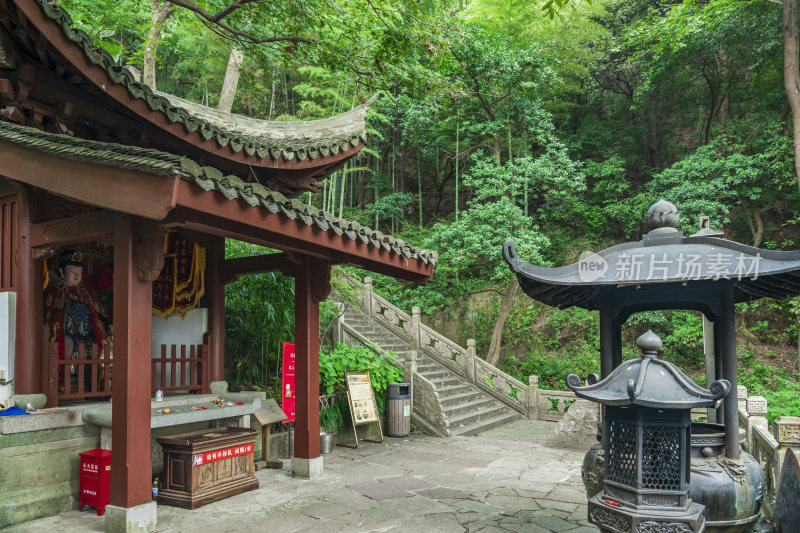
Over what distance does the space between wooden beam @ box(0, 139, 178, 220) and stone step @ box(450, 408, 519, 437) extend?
303 inches

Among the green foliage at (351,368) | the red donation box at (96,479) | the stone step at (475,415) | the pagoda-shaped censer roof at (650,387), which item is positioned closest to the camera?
the pagoda-shaped censer roof at (650,387)

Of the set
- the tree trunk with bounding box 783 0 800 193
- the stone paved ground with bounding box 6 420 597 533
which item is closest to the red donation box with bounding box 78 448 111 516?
the stone paved ground with bounding box 6 420 597 533

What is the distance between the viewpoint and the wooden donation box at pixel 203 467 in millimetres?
5410

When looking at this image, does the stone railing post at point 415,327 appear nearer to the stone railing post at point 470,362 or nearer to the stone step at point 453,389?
the stone railing post at point 470,362

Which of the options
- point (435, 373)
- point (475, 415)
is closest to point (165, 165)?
point (475, 415)

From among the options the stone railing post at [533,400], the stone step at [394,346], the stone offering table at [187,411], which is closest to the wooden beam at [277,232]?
the stone offering table at [187,411]

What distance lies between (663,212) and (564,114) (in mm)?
16997

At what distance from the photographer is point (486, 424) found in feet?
36.2

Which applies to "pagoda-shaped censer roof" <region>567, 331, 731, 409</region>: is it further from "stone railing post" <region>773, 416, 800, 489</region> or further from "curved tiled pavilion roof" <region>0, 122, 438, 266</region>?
"curved tiled pavilion roof" <region>0, 122, 438, 266</region>

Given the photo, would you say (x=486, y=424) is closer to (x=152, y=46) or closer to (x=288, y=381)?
(x=288, y=381)

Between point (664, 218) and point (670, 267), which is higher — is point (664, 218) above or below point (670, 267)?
above

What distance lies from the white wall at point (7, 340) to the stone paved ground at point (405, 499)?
128 centimetres

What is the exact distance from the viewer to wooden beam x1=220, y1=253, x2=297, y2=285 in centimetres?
696

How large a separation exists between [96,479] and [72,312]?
189 centimetres
